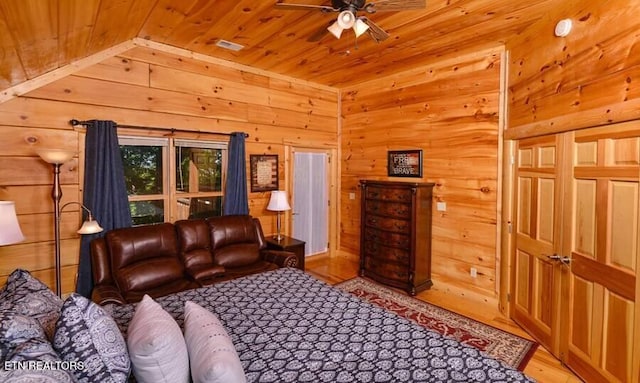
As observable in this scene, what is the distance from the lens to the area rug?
294 centimetres

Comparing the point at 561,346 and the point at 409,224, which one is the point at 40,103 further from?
the point at 561,346

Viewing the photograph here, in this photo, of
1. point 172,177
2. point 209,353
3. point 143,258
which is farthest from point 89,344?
point 172,177

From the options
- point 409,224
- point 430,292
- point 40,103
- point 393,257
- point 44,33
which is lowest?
point 430,292

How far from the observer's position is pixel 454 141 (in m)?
4.25

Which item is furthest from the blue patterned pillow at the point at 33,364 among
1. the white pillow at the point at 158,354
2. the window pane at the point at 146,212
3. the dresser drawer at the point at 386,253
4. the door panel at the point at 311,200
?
the door panel at the point at 311,200

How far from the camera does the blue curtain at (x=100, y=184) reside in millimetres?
3365

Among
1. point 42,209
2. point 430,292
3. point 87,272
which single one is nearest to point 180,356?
point 87,272

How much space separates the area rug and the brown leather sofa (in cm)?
123

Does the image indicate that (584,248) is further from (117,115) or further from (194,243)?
(117,115)

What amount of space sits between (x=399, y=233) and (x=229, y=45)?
3.13 metres

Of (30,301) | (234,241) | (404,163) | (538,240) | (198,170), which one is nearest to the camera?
(30,301)

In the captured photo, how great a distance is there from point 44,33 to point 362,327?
284 cm

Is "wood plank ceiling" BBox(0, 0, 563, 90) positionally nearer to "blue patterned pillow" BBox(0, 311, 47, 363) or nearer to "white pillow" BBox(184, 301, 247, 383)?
"blue patterned pillow" BBox(0, 311, 47, 363)

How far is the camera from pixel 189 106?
4148mm
